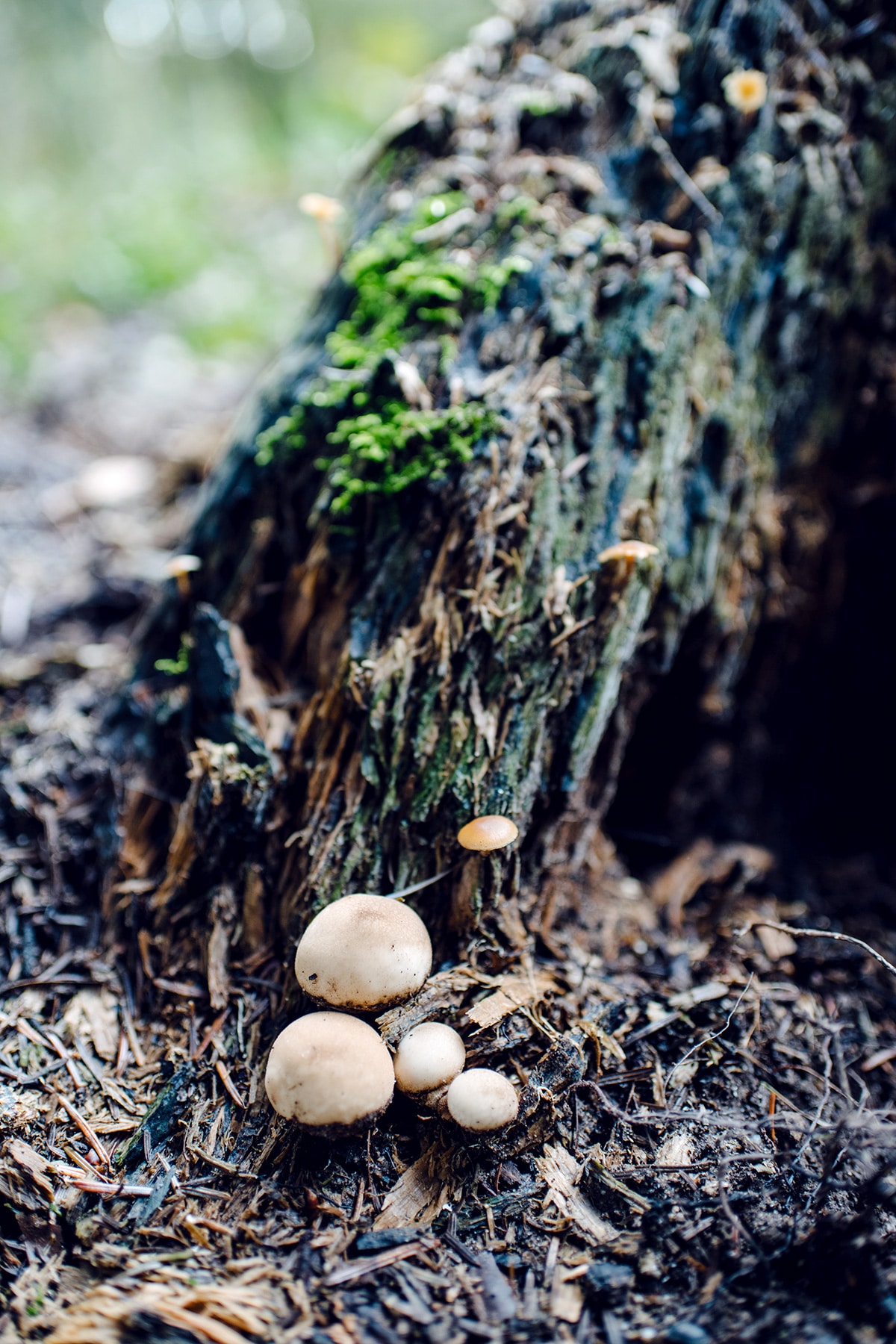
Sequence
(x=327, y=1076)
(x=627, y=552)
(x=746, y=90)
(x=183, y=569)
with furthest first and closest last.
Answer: (x=183, y=569)
(x=746, y=90)
(x=627, y=552)
(x=327, y=1076)

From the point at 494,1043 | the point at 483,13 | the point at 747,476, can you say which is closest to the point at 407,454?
the point at 747,476

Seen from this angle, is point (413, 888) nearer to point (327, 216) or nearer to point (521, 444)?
point (521, 444)

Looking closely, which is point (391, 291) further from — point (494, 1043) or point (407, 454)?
point (494, 1043)

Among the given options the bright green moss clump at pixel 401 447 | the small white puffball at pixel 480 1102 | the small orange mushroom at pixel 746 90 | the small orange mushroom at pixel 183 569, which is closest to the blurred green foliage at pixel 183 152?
the small orange mushroom at pixel 183 569

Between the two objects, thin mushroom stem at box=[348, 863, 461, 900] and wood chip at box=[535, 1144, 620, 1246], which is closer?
wood chip at box=[535, 1144, 620, 1246]

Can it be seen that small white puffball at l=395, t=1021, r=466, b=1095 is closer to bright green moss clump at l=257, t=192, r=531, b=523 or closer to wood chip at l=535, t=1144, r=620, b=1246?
wood chip at l=535, t=1144, r=620, b=1246

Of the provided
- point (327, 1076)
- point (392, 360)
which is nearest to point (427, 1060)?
point (327, 1076)

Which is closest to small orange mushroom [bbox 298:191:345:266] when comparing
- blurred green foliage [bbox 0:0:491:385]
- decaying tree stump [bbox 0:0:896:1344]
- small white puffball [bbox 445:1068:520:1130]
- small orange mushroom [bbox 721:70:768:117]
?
decaying tree stump [bbox 0:0:896:1344]
